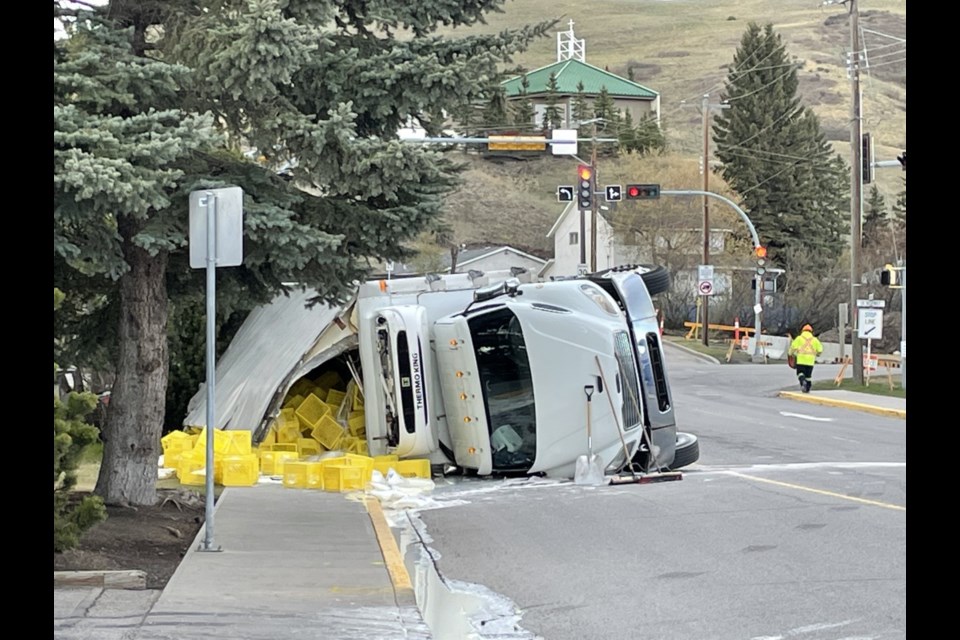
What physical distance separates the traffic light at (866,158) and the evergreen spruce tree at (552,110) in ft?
164

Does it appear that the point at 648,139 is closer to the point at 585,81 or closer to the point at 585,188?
the point at 585,81

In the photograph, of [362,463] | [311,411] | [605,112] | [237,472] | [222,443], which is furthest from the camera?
[605,112]

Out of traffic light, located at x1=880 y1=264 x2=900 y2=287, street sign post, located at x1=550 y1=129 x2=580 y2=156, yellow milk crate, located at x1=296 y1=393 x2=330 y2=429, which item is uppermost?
street sign post, located at x1=550 y1=129 x2=580 y2=156

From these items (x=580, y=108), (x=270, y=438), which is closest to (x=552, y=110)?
(x=580, y=108)

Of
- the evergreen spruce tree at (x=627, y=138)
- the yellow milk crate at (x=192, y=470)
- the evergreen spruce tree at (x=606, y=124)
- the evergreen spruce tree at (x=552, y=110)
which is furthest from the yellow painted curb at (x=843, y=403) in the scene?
the evergreen spruce tree at (x=606, y=124)

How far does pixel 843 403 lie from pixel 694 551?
1928cm

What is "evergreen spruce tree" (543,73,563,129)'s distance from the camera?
3410 inches

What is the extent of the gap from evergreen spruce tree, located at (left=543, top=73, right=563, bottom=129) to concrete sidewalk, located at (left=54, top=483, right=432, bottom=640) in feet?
239

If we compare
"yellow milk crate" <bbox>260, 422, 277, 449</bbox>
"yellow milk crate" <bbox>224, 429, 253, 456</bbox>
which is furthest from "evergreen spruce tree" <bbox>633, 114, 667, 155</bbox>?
"yellow milk crate" <bbox>224, 429, 253, 456</bbox>

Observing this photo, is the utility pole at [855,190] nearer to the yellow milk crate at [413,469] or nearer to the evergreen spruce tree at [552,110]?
the yellow milk crate at [413,469]

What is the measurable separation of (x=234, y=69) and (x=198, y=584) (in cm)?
419

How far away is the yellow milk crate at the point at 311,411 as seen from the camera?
18734 millimetres

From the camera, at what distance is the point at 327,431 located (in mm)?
18438

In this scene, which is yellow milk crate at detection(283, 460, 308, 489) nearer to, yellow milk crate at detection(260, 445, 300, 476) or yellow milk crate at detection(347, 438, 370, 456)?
yellow milk crate at detection(260, 445, 300, 476)
